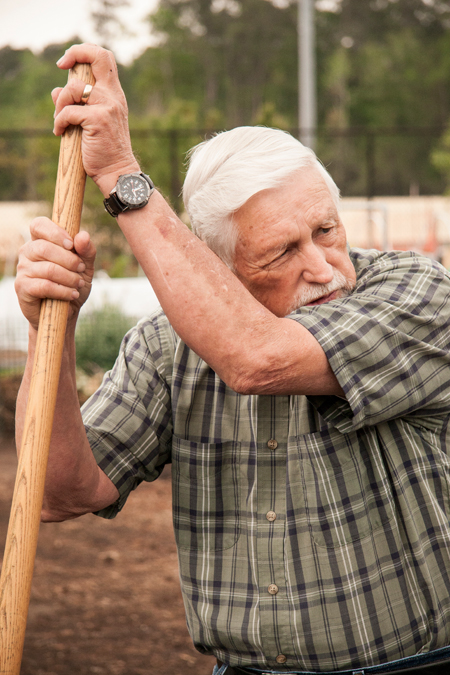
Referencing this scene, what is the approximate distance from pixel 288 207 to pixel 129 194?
1.66ft

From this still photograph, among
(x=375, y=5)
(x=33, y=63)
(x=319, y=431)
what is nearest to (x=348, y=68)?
(x=375, y=5)

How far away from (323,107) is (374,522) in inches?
1729

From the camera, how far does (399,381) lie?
5.72ft

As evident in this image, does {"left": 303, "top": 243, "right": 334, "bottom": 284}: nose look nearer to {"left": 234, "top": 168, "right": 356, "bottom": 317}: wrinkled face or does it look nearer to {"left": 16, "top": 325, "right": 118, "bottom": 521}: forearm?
{"left": 234, "top": 168, "right": 356, "bottom": 317}: wrinkled face

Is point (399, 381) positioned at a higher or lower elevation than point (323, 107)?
higher

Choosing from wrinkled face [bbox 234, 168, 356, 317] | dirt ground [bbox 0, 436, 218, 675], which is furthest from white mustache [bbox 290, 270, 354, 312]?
dirt ground [bbox 0, 436, 218, 675]

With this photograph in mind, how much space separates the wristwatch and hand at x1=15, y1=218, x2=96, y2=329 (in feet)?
0.36

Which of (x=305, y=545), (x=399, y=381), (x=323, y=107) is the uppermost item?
(x=399, y=381)

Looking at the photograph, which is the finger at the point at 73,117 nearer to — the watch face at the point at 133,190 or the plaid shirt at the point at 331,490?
the watch face at the point at 133,190

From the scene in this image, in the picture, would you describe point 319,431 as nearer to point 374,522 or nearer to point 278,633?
point 374,522

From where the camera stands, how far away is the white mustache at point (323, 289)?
1972mm

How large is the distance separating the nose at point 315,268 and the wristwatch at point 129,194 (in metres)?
0.53

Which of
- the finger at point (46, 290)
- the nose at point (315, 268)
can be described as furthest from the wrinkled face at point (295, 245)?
the finger at point (46, 290)

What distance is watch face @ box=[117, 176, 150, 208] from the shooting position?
159 centimetres
